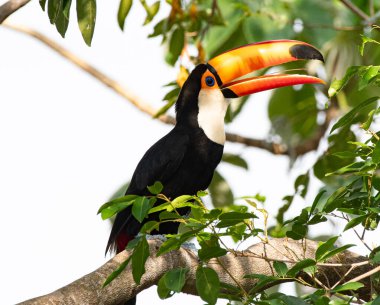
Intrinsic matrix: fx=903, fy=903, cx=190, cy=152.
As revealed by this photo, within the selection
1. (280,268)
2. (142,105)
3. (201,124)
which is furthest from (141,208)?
(142,105)

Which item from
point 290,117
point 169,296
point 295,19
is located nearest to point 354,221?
point 169,296

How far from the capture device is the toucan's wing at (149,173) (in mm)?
4664

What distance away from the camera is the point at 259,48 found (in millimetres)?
5059

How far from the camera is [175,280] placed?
271 centimetres

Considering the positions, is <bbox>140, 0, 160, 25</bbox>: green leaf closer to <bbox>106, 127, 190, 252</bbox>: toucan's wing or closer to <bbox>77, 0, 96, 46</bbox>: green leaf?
<bbox>106, 127, 190, 252</bbox>: toucan's wing

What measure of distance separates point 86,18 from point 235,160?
235cm

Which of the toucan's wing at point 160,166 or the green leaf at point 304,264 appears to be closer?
the green leaf at point 304,264

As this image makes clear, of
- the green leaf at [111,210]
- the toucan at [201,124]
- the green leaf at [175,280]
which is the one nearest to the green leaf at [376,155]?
the green leaf at [175,280]

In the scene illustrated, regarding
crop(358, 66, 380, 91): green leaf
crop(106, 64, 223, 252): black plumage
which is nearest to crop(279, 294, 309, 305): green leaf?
crop(358, 66, 380, 91): green leaf

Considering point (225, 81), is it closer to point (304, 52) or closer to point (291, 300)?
point (304, 52)

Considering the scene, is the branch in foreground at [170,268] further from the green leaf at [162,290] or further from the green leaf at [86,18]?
the green leaf at [86,18]

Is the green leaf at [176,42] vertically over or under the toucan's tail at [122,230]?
over

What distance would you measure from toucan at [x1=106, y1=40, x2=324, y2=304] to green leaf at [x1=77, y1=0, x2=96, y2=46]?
133cm

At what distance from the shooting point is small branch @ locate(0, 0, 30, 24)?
132 inches
